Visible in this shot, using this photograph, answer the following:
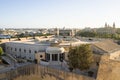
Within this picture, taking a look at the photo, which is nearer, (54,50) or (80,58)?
(80,58)

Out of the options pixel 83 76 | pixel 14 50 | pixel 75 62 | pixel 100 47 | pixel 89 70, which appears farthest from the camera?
pixel 14 50

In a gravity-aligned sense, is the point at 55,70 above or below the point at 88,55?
below

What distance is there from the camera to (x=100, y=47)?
3022 cm

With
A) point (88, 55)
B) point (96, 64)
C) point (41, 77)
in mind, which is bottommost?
point (41, 77)

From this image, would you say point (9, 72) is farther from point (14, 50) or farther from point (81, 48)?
point (14, 50)

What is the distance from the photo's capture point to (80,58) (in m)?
24.7

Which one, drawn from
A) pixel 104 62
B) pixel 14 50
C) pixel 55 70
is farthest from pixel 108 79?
pixel 14 50

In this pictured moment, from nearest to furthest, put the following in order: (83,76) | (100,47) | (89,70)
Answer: (83,76) → (89,70) → (100,47)

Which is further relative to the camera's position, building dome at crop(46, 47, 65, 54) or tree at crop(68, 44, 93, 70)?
building dome at crop(46, 47, 65, 54)

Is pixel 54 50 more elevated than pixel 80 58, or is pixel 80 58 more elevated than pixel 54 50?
pixel 54 50

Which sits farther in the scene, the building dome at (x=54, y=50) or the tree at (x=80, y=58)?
the building dome at (x=54, y=50)

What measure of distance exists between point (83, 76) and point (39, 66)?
7.80 m

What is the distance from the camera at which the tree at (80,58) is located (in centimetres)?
2462

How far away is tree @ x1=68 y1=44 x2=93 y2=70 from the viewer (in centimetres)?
2462
